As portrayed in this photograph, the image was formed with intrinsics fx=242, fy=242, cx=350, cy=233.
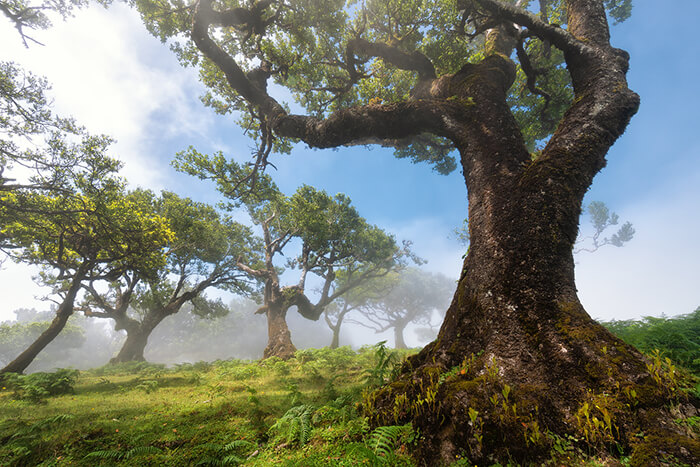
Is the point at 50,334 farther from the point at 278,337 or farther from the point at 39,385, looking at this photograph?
the point at 278,337

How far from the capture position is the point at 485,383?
10.1 ft

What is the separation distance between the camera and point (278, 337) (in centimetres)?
1495

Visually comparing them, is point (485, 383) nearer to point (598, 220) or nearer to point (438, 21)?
point (438, 21)

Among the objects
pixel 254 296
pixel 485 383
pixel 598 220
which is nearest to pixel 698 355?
pixel 485 383

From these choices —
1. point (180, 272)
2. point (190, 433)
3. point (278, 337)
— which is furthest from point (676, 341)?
point (180, 272)

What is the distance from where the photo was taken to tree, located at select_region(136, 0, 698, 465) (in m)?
2.59

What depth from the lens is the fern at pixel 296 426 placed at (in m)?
3.22

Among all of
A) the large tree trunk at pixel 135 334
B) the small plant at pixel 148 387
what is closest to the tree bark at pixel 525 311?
the small plant at pixel 148 387

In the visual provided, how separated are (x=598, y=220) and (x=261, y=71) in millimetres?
51402

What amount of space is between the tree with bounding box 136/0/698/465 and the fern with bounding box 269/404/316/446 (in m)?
0.93

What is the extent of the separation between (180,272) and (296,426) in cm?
2084

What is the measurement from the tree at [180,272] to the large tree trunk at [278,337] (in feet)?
16.9

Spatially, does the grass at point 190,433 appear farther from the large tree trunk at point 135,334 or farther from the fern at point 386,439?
the large tree trunk at point 135,334

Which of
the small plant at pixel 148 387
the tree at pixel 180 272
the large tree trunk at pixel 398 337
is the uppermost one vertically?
the tree at pixel 180 272
